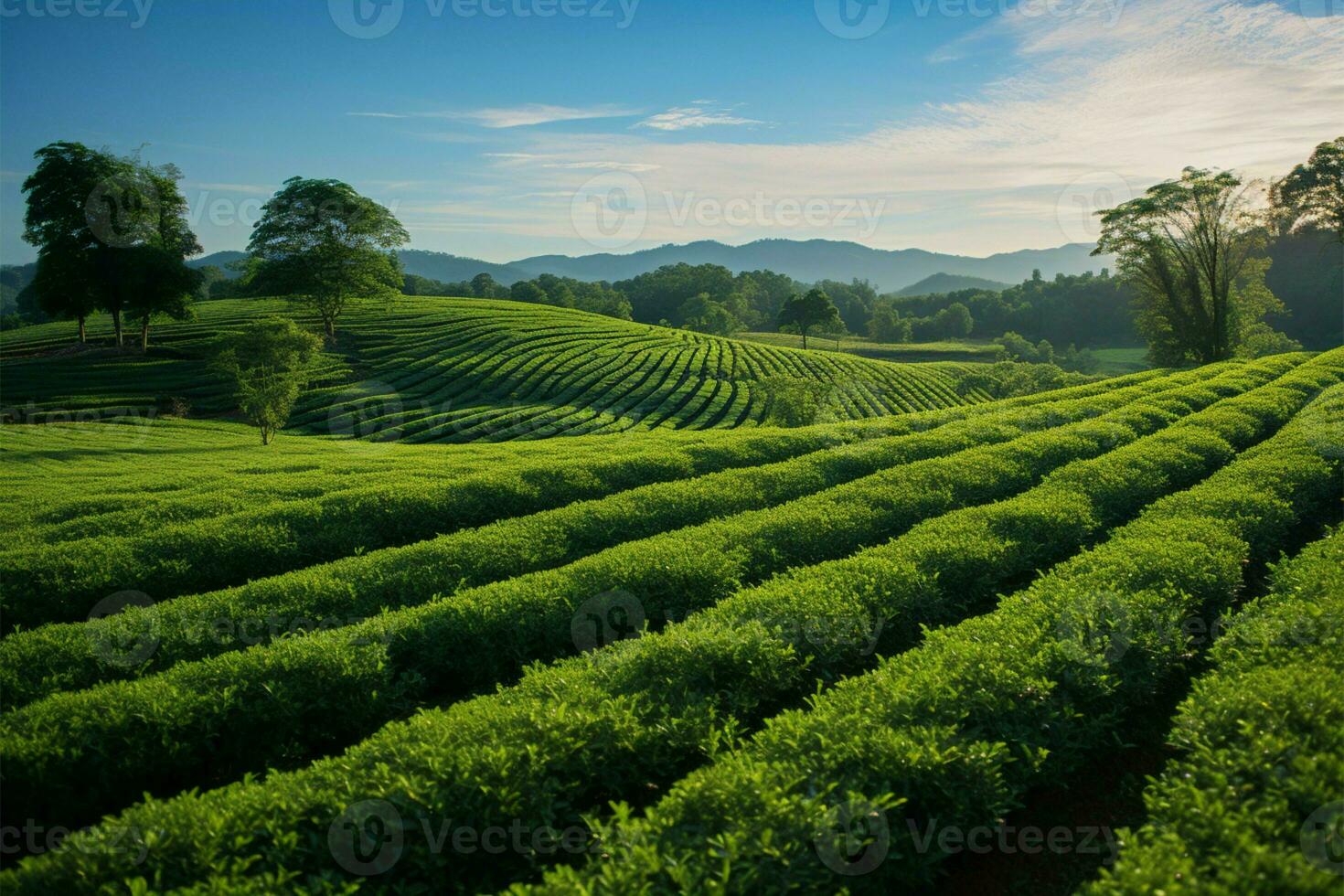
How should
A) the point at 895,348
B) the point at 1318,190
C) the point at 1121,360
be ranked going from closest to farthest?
the point at 1318,190
the point at 1121,360
the point at 895,348

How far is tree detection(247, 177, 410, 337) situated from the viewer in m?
58.9

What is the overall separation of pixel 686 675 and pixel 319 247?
62.6 m

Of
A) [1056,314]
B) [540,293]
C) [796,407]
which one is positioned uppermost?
[540,293]

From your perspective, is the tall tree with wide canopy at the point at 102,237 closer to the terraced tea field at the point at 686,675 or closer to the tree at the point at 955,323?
the terraced tea field at the point at 686,675

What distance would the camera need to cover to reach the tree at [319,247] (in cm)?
5894

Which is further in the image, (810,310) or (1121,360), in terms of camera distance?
(1121,360)

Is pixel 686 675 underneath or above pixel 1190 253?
underneath

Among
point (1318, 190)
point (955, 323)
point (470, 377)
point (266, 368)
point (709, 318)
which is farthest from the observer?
point (955, 323)

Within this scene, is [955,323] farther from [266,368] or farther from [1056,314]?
[266,368]

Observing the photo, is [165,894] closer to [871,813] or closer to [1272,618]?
[871,813]

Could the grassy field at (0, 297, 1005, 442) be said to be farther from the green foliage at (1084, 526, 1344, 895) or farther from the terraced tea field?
the green foliage at (1084, 526, 1344, 895)

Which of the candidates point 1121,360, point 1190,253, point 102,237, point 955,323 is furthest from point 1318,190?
point 955,323

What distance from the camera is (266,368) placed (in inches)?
1341

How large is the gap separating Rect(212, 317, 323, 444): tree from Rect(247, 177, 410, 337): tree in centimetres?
2362
